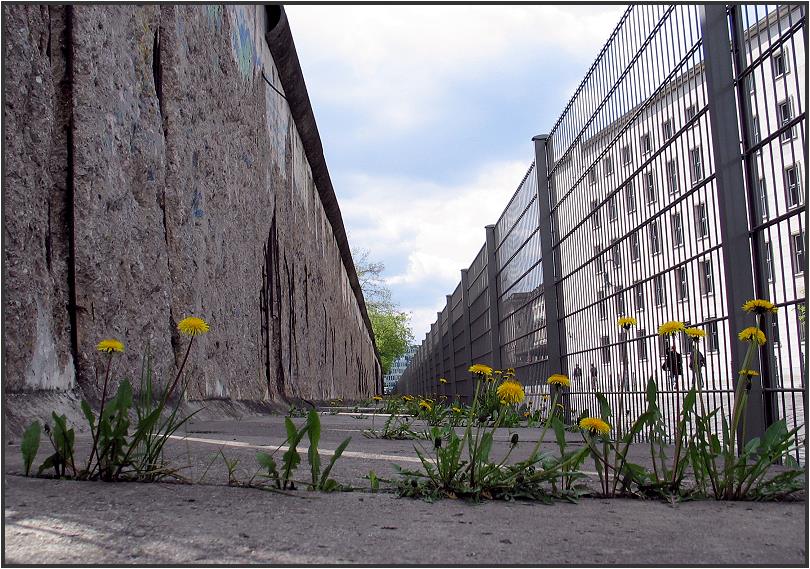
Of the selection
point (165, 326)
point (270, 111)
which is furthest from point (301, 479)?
point (270, 111)

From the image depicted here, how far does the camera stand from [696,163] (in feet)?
11.2

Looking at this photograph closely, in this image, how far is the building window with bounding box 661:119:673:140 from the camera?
3703 mm

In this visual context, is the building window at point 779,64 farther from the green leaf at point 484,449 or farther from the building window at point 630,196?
the green leaf at point 484,449

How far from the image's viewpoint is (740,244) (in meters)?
3.03

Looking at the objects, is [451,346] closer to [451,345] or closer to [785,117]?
[451,345]

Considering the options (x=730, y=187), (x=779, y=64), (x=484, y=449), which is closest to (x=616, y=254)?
(x=730, y=187)

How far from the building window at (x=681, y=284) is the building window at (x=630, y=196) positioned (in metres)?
0.62

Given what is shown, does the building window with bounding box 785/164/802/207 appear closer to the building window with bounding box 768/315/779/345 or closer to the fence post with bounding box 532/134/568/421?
the building window with bounding box 768/315/779/345

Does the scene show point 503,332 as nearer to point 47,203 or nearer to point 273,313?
point 273,313

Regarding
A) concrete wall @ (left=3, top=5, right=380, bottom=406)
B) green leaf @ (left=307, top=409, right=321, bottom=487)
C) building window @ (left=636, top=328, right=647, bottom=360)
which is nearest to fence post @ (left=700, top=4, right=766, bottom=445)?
building window @ (left=636, top=328, right=647, bottom=360)

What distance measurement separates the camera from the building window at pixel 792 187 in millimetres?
2635

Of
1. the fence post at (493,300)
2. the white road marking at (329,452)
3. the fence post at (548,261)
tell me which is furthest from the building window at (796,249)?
the fence post at (493,300)

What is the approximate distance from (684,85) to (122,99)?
2.61 m

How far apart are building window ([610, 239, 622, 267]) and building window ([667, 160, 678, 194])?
81 centimetres
